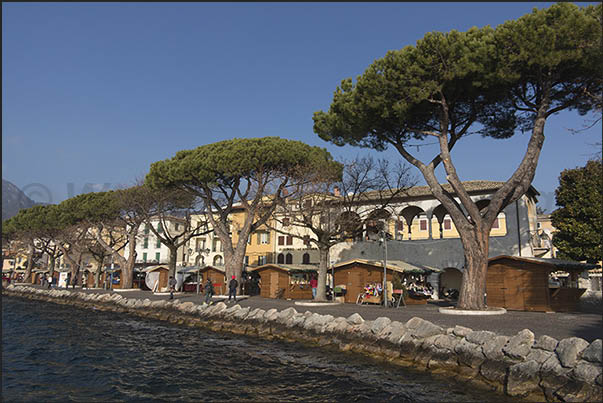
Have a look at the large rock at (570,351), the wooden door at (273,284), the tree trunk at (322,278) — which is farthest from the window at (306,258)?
the large rock at (570,351)

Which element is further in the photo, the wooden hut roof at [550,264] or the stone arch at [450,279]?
the stone arch at [450,279]

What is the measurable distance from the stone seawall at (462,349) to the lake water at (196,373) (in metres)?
0.66

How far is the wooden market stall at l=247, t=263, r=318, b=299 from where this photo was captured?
105 feet

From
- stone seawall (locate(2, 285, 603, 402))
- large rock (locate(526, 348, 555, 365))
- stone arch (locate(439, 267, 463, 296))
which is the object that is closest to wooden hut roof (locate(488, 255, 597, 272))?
stone seawall (locate(2, 285, 603, 402))

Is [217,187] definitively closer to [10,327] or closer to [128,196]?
[128,196]

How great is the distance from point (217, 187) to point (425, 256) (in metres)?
17.4

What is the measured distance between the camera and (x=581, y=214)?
101 feet

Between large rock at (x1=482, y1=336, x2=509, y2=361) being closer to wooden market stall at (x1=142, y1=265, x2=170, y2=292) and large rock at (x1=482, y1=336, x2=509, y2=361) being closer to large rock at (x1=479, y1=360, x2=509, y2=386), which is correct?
large rock at (x1=479, y1=360, x2=509, y2=386)

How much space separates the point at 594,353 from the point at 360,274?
1926 centimetres

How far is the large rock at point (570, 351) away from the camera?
29.3 ft

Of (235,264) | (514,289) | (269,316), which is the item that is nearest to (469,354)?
(269,316)

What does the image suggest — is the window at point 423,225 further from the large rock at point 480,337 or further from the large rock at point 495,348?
the large rock at point 495,348

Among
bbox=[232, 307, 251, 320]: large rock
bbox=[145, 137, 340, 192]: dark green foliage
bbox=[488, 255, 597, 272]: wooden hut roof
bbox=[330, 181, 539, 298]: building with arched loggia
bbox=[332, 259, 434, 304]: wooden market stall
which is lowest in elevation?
bbox=[232, 307, 251, 320]: large rock

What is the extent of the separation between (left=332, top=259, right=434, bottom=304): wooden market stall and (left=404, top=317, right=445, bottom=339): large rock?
1292 cm
